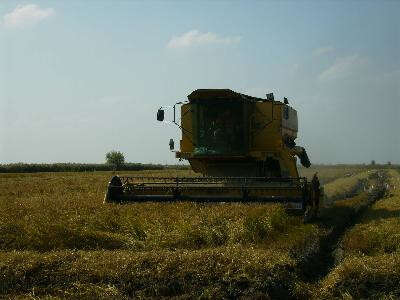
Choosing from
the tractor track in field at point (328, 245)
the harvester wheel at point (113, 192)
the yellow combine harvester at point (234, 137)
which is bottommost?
the tractor track in field at point (328, 245)

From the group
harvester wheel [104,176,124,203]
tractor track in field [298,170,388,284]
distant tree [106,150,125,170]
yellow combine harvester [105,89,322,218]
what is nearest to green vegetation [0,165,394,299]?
tractor track in field [298,170,388,284]

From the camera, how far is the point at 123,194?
40.5 ft

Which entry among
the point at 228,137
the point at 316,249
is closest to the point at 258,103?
the point at 228,137

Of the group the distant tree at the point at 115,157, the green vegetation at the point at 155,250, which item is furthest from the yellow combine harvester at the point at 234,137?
the distant tree at the point at 115,157

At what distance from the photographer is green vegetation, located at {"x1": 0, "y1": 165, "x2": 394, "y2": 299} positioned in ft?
23.4

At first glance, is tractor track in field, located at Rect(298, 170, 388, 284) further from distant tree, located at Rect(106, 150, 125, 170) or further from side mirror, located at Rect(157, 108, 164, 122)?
distant tree, located at Rect(106, 150, 125, 170)

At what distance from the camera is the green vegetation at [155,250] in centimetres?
714

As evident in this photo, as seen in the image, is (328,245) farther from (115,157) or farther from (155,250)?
(115,157)

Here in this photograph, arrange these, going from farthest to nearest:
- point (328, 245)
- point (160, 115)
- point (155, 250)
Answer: point (160, 115) < point (328, 245) < point (155, 250)

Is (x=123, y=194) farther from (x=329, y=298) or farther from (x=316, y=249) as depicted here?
(x=329, y=298)

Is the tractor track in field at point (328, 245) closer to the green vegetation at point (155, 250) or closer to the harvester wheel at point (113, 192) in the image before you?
the green vegetation at point (155, 250)

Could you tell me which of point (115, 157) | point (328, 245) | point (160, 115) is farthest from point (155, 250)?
point (115, 157)

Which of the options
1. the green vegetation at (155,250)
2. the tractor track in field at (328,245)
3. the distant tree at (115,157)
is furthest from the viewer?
the distant tree at (115,157)

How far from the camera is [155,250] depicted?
8648 millimetres
